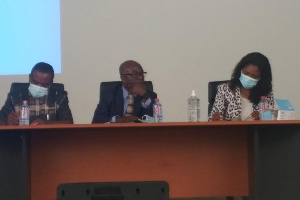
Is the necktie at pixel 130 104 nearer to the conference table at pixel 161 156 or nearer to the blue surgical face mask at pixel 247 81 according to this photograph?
the conference table at pixel 161 156

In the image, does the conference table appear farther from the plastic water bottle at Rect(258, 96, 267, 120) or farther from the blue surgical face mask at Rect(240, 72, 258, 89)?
the blue surgical face mask at Rect(240, 72, 258, 89)

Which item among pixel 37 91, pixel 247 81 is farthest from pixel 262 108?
pixel 37 91

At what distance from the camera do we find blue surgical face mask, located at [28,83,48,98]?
2.64 meters

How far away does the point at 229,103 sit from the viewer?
8.86ft

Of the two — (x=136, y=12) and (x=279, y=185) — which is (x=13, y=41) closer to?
(x=136, y=12)

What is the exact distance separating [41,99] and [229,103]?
1.15 meters

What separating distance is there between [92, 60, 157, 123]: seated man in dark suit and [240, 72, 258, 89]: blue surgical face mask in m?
0.55

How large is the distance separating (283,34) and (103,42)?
60.1 inches

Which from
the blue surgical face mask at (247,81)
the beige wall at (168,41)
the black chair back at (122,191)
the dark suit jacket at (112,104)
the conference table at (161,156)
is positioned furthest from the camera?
the beige wall at (168,41)

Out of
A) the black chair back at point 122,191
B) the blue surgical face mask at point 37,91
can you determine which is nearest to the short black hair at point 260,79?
the black chair back at point 122,191

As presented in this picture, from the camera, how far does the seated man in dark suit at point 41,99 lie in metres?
2.64

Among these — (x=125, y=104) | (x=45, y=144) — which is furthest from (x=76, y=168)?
(x=125, y=104)

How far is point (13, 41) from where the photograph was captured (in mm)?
3510

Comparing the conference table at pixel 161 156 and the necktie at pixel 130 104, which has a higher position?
the necktie at pixel 130 104
